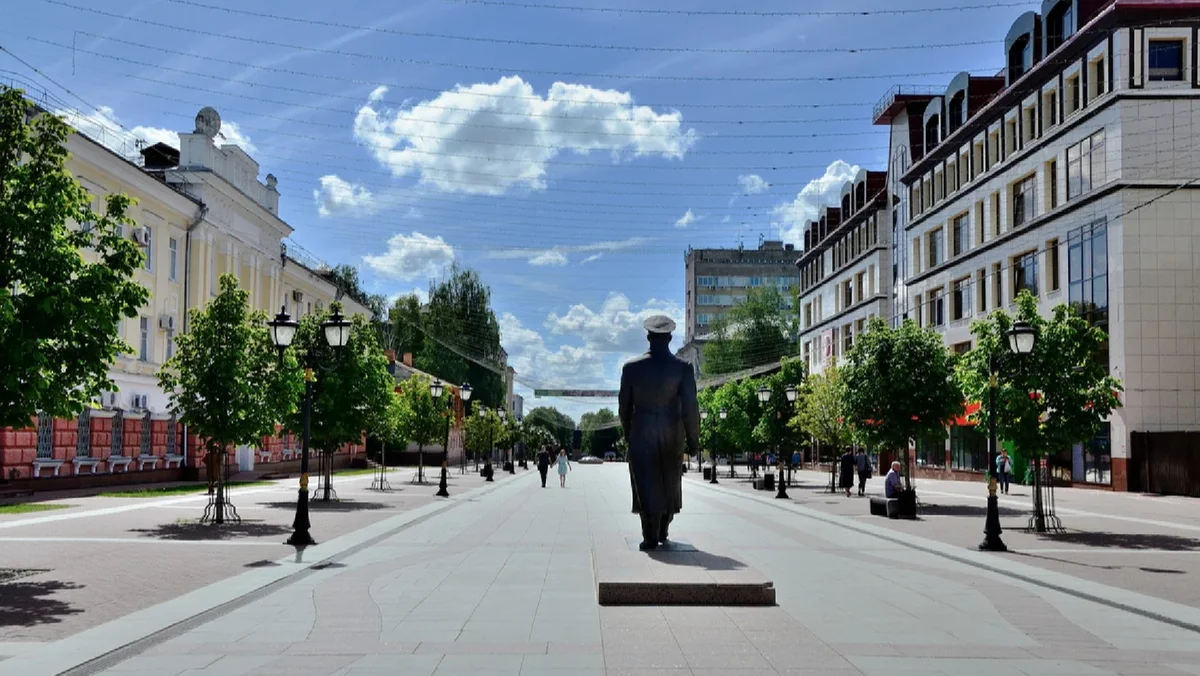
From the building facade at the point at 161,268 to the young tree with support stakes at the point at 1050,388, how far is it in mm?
24614

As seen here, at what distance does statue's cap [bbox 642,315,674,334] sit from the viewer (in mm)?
14515

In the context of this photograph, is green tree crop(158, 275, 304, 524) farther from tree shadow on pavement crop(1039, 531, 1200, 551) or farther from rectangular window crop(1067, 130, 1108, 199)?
rectangular window crop(1067, 130, 1108, 199)

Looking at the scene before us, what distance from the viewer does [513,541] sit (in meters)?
19.4

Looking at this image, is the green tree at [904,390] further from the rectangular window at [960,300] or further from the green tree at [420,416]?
the green tree at [420,416]

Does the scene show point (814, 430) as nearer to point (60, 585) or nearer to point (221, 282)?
point (221, 282)

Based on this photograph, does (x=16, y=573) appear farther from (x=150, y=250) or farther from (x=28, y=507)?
(x=150, y=250)

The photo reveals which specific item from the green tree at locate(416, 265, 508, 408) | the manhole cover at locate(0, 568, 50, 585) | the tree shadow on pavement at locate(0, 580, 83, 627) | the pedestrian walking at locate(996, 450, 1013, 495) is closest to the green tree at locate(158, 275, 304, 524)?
the manhole cover at locate(0, 568, 50, 585)

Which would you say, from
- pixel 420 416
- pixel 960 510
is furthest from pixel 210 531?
pixel 420 416

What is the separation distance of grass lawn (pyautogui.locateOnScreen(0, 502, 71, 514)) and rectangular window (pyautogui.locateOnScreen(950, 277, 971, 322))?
136ft

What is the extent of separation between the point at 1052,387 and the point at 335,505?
18825 millimetres

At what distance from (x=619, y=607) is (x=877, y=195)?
61.1m

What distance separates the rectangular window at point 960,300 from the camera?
177 ft

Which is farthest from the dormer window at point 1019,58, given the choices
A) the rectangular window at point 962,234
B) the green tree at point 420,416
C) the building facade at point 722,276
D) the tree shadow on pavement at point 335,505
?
the building facade at point 722,276

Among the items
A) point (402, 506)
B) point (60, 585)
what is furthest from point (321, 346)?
point (60, 585)
